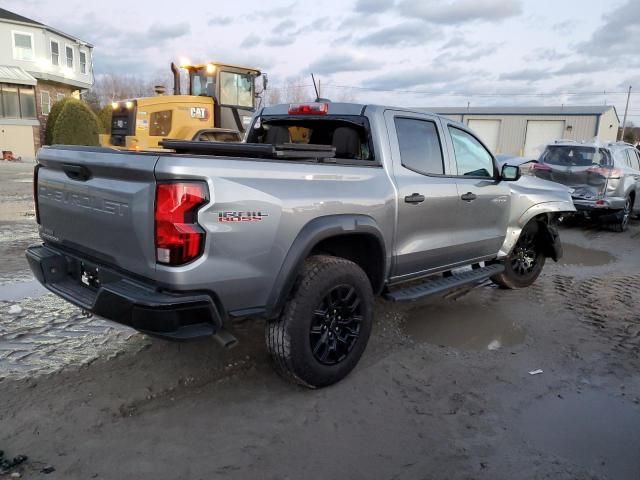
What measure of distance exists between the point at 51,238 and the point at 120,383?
1141mm

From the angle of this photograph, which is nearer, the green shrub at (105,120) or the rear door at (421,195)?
the rear door at (421,195)

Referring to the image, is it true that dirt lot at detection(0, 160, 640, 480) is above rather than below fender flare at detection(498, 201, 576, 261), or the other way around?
below

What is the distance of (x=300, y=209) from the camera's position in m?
3.16

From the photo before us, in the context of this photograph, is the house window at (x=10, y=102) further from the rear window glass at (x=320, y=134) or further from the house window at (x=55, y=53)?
the rear window glass at (x=320, y=134)

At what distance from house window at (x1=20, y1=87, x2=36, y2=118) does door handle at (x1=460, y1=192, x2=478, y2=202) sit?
32.4 meters

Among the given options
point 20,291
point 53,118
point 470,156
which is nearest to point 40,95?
point 53,118

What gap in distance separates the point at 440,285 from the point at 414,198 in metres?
0.93

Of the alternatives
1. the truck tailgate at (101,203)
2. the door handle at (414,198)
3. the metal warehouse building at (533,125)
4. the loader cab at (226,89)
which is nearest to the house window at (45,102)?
the loader cab at (226,89)

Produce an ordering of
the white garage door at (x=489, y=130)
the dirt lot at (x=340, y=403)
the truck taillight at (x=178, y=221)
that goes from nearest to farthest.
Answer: the truck taillight at (x=178, y=221) < the dirt lot at (x=340, y=403) < the white garage door at (x=489, y=130)

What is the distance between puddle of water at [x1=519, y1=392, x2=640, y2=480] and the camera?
9.35 feet

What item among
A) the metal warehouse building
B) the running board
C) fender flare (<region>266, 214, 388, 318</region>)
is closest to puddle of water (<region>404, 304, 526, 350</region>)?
the running board

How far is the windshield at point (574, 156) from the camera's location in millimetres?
10258

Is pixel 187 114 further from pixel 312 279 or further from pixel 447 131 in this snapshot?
pixel 312 279

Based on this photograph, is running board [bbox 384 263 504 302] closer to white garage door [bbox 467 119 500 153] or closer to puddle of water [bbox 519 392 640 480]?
puddle of water [bbox 519 392 640 480]
